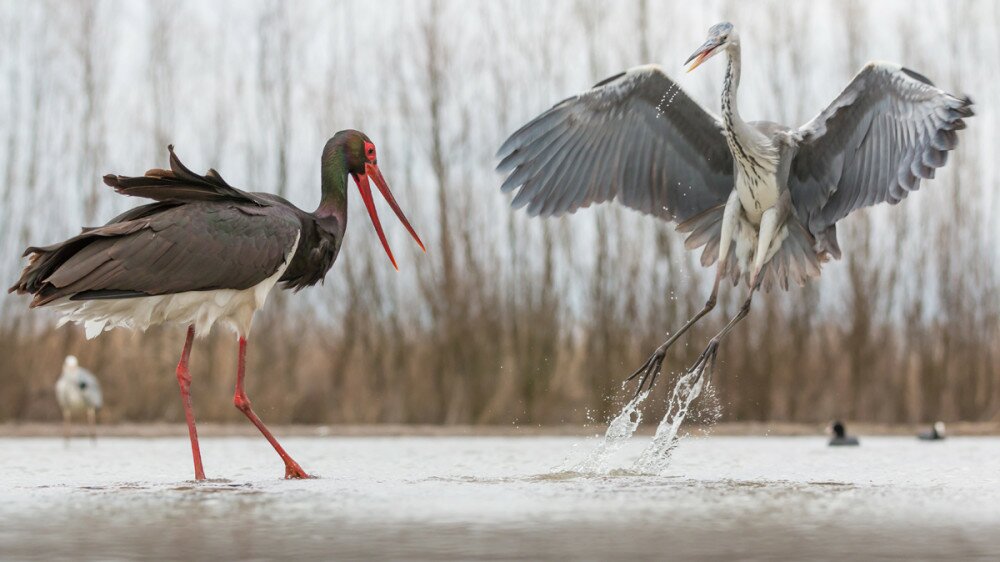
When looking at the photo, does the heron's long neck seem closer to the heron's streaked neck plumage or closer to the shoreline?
the heron's streaked neck plumage

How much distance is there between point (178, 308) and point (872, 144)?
3.64 meters

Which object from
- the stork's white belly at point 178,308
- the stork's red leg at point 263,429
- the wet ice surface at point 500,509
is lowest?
the wet ice surface at point 500,509

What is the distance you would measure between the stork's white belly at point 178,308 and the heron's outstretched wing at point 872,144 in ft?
9.41

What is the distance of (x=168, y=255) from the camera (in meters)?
6.42

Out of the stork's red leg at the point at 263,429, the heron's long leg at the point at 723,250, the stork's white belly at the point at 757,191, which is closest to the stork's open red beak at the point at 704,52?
the stork's white belly at the point at 757,191

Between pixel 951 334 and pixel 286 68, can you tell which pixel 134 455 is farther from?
pixel 951 334

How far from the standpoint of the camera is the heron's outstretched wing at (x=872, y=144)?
6730mm

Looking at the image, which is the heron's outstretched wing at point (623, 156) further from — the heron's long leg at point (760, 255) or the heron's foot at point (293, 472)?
the heron's foot at point (293, 472)

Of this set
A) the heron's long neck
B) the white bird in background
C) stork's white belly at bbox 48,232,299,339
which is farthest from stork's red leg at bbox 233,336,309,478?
the white bird in background

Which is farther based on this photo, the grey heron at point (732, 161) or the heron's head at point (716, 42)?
the heron's head at point (716, 42)

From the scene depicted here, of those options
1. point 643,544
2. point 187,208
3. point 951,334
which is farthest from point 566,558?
point 951,334

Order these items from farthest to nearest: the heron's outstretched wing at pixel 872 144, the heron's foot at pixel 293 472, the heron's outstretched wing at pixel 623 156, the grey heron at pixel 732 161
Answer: the heron's outstretched wing at pixel 623 156 → the grey heron at pixel 732 161 → the heron's outstretched wing at pixel 872 144 → the heron's foot at pixel 293 472

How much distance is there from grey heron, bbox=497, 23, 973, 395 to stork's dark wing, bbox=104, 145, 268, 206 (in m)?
1.70

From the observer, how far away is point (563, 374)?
14977mm
